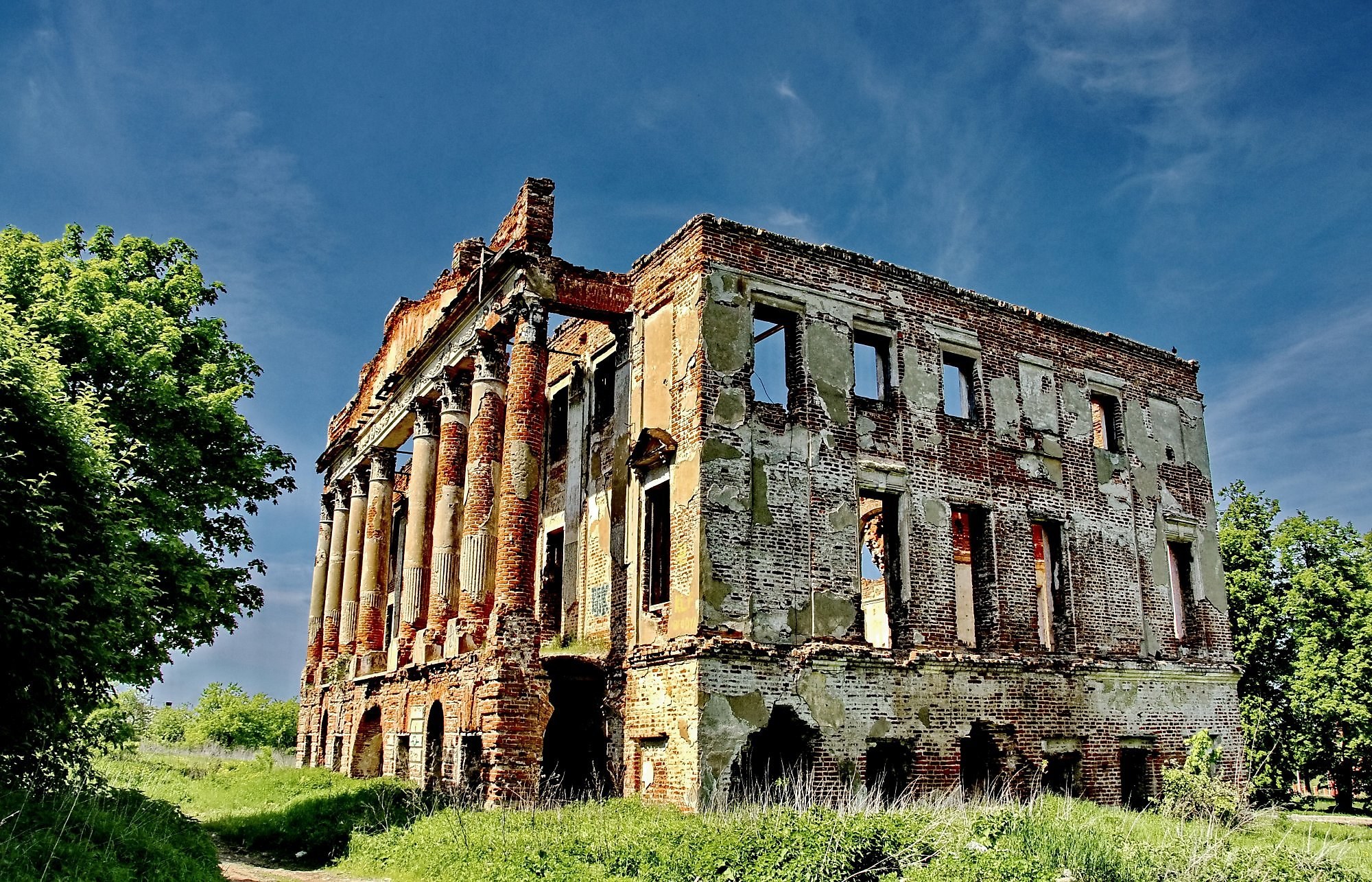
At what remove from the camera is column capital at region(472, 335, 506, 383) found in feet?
57.1

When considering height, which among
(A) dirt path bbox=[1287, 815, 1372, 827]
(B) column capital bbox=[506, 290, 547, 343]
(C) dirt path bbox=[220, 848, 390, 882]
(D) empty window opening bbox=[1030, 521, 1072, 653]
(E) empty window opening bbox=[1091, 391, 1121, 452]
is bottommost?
(A) dirt path bbox=[1287, 815, 1372, 827]

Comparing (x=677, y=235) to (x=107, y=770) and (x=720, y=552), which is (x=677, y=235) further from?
(x=107, y=770)

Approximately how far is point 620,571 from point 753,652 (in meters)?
3.12

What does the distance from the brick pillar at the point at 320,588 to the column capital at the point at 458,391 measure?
10.8 m

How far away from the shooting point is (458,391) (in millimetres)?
19281

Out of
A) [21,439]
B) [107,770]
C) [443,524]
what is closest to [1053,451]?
[443,524]

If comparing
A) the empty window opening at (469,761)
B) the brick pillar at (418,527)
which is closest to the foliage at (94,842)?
the empty window opening at (469,761)

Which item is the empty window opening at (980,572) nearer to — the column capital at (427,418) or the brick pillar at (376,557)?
the column capital at (427,418)

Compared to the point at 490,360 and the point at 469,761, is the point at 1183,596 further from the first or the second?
the point at 490,360

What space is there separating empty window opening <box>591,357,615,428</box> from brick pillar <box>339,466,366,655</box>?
31.9 feet

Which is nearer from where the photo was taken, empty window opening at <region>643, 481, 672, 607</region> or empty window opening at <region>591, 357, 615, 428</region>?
empty window opening at <region>643, 481, 672, 607</region>

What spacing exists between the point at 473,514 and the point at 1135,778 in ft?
40.7

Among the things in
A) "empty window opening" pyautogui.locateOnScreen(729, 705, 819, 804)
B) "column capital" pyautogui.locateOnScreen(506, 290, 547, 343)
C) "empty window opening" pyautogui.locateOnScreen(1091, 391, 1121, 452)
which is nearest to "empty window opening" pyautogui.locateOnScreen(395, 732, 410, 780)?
"empty window opening" pyautogui.locateOnScreen(729, 705, 819, 804)

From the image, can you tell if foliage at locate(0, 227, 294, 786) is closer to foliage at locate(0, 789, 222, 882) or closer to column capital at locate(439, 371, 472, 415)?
foliage at locate(0, 789, 222, 882)
